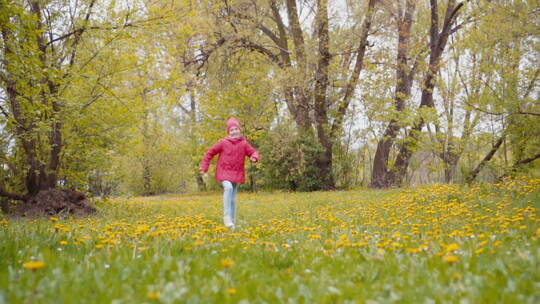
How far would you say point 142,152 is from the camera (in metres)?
26.5

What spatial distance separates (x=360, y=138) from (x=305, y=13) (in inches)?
270

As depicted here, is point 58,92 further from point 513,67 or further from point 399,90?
point 399,90

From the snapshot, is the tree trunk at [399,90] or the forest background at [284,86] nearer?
the forest background at [284,86]

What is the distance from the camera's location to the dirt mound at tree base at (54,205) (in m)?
→ 8.73

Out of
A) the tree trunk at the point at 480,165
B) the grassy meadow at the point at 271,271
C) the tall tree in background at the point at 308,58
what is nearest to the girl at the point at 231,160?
the grassy meadow at the point at 271,271

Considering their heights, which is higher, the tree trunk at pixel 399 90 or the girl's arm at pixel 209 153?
the tree trunk at pixel 399 90

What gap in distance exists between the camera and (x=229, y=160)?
6453 mm

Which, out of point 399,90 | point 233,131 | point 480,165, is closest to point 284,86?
point 399,90

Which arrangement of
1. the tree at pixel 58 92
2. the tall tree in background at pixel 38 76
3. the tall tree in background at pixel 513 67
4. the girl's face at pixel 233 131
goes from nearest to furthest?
the tall tree in background at pixel 38 76, the girl's face at pixel 233 131, the tree at pixel 58 92, the tall tree in background at pixel 513 67

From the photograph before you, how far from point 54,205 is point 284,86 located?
946 centimetres

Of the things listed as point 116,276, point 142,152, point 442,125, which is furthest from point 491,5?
point 142,152

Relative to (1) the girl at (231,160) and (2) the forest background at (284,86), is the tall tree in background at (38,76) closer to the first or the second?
(2) the forest background at (284,86)

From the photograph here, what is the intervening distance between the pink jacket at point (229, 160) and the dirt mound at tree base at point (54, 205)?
438 cm

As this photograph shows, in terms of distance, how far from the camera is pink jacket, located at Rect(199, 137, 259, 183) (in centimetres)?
639
